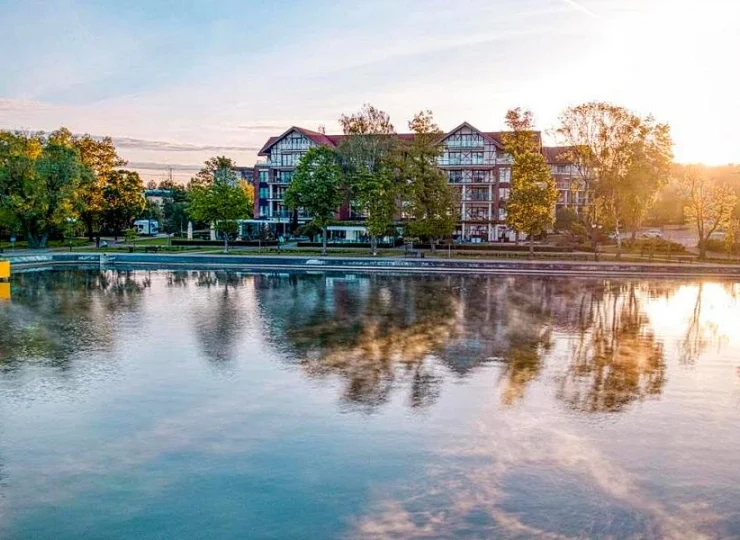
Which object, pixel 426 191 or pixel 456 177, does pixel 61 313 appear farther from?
pixel 456 177

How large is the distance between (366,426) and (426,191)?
50341mm

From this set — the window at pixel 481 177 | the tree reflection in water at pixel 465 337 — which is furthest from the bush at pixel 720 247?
the tree reflection in water at pixel 465 337

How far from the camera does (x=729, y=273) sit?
49781mm

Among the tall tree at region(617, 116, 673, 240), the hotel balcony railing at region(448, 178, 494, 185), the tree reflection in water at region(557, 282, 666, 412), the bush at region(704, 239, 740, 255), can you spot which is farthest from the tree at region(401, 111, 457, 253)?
the tree reflection in water at region(557, 282, 666, 412)

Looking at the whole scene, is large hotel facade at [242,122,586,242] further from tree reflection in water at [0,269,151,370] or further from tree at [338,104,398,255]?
tree reflection in water at [0,269,151,370]

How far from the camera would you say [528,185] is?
192 ft

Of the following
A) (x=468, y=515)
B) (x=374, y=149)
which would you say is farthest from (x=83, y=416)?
(x=374, y=149)

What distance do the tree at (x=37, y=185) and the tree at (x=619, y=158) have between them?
172 ft

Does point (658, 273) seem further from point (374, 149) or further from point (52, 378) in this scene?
point (52, 378)

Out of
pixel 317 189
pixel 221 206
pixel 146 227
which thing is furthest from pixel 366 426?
pixel 146 227

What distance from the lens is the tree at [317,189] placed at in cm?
6775

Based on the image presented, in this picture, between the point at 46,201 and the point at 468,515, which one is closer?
the point at 468,515

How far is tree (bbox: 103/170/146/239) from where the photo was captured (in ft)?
280

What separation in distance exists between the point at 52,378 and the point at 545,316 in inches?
803
